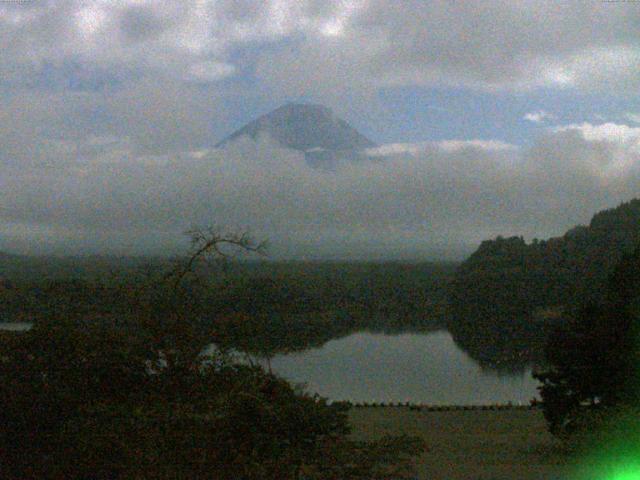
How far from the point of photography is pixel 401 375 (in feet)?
91.5

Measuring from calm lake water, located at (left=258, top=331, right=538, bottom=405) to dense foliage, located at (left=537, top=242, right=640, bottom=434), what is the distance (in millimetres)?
7465

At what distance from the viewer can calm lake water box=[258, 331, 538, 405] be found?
22.7m

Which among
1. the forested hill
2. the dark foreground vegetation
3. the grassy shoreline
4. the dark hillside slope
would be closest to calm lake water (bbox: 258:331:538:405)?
the grassy shoreline

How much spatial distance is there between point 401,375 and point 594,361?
17608mm

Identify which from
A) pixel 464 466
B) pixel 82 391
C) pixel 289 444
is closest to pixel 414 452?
pixel 289 444

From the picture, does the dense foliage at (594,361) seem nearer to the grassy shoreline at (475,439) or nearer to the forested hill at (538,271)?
the grassy shoreline at (475,439)

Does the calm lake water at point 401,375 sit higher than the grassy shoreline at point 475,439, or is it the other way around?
the grassy shoreline at point 475,439

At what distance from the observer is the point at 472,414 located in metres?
16.6

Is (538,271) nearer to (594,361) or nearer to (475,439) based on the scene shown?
(475,439)

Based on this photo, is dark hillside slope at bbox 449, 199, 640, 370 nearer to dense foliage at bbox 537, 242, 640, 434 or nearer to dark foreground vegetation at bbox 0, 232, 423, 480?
dense foliage at bbox 537, 242, 640, 434

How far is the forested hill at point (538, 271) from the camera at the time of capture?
49250 millimetres

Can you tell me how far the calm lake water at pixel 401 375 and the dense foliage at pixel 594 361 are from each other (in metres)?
7.46

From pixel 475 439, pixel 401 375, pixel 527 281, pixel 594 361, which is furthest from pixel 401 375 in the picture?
pixel 527 281

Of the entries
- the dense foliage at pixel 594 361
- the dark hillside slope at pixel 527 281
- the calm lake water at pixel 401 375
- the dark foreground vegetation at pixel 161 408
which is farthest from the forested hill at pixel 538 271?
the dark foreground vegetation at pixel 161 408
